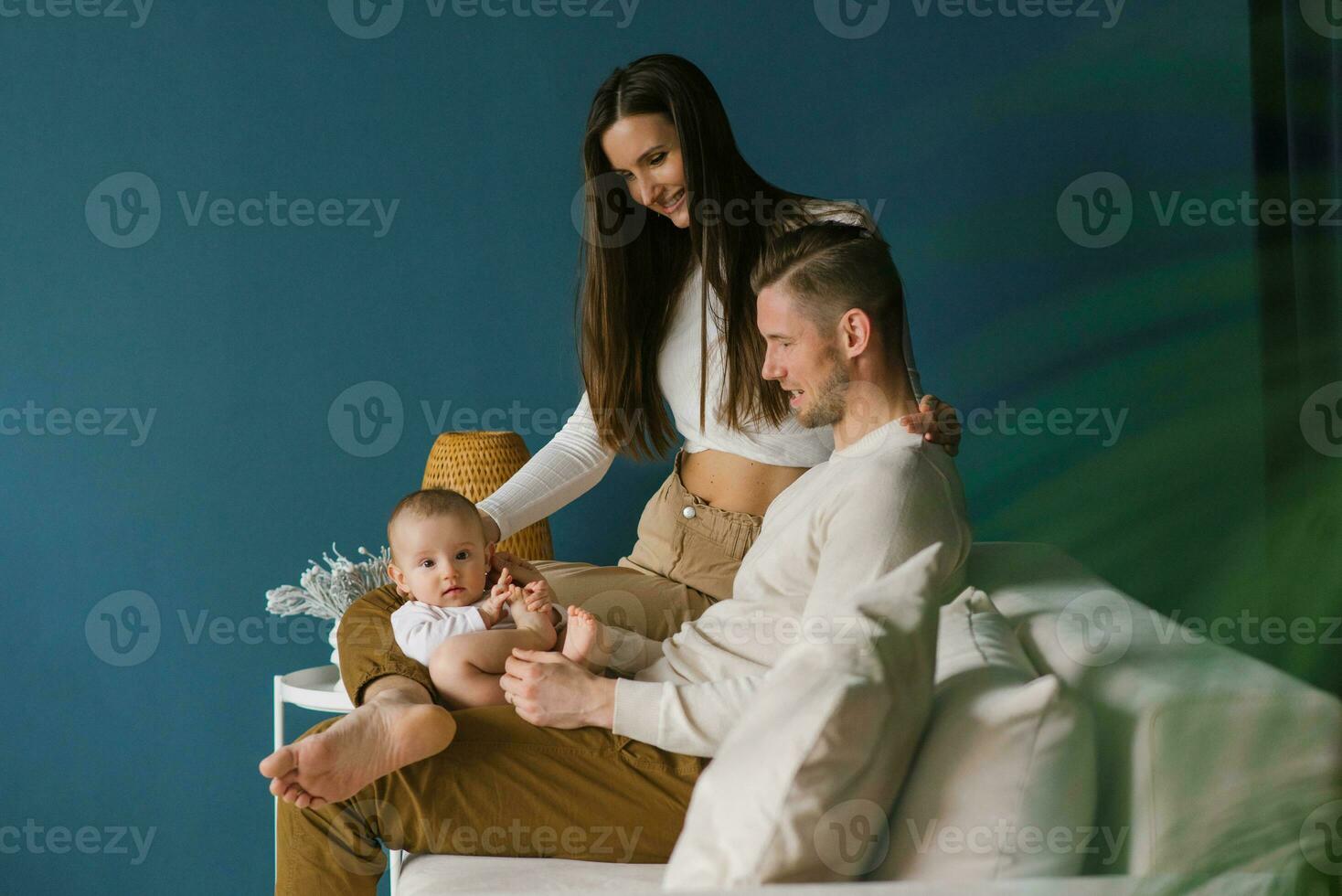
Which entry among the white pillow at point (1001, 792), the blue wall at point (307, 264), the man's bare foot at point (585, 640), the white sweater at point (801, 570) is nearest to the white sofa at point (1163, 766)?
the white pillow at point (1001, 792)

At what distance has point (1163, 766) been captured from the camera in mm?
743

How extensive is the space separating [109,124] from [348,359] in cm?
67

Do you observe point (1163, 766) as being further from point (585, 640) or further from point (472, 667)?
point (472, 667)

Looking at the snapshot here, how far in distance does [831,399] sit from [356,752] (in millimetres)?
654

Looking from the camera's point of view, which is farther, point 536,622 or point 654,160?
point 654,160

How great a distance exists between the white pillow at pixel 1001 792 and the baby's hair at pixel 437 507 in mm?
880

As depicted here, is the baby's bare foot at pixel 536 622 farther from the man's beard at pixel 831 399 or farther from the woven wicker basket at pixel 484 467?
the woven wicker basket at pixel 484 467


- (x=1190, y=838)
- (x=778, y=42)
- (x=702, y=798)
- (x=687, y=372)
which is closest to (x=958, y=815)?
(x=702, y=798)

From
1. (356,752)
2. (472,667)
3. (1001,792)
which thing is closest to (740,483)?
(472,667)

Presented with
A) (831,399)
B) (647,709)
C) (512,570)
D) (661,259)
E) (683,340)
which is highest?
(661,259)

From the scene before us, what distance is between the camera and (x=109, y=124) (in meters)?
2.45

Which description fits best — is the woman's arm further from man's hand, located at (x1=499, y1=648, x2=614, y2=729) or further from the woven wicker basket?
man's hand, located at (x1=499, y1=648, x2=614, y2=729)

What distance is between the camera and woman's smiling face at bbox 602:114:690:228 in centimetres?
180

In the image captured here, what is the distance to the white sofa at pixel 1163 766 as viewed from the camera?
13.5 inches
